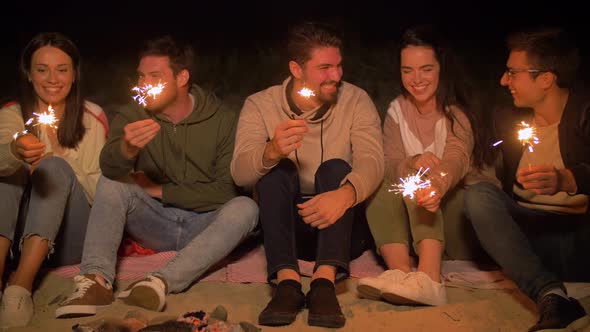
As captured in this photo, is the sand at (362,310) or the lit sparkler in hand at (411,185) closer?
the sand at (362,310)

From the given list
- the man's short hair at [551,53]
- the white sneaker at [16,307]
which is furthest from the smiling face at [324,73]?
the white sneaker at [16,307]

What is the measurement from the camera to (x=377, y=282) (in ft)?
9.34

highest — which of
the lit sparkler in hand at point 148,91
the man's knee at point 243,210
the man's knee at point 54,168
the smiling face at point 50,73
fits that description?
the smiling face at point 50,73

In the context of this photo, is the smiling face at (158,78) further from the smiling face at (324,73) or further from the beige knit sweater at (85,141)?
the smiling face at (324,73)

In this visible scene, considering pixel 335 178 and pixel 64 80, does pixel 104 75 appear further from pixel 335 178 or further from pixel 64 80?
pixel 335 178

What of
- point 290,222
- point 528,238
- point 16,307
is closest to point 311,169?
point 290,222

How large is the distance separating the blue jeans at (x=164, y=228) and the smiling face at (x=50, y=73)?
0.59 metres

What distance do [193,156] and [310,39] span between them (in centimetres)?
87

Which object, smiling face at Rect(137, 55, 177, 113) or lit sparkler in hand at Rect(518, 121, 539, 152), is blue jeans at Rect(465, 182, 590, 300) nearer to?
lit sparkler in hand at Rect(518, 121, 539, 152)

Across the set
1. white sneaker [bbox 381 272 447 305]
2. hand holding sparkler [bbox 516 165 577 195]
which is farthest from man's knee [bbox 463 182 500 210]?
white sneaker [bbox 381 272 447 305]

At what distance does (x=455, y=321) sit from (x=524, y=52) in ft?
4.52

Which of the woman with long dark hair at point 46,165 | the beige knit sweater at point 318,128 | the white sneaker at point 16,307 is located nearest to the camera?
the white sneaker at point 16,307

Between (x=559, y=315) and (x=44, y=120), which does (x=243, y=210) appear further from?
(x=559, y=315)

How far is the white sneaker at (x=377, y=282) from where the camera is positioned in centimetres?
284
